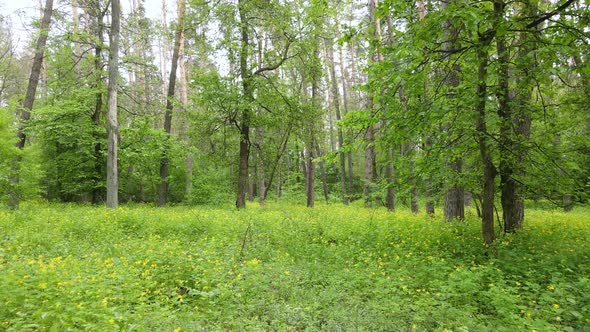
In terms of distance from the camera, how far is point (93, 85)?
54.0 ft

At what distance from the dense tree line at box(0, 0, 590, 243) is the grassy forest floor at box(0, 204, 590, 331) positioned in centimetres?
123

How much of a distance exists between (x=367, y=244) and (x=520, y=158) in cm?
354

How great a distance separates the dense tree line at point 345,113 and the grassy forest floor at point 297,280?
1231mm

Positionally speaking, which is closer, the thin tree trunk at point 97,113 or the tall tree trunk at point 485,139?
the tall tree trunk at point 485,139

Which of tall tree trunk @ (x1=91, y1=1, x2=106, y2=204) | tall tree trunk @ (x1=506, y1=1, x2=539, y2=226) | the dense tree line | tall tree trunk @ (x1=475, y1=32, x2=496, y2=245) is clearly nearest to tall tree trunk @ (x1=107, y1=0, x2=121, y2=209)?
the dense tree line

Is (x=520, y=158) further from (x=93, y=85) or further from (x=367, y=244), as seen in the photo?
(x=93, y=85)

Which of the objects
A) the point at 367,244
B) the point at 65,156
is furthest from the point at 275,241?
the point at 65,156

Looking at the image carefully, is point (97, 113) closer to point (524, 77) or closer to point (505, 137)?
point (505, 137)

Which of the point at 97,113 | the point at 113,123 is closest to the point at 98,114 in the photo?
the point at 97,113

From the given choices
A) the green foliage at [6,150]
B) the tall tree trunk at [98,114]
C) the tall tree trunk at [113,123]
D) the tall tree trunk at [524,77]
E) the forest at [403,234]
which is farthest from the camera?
the tall tree trunk at [98,114]

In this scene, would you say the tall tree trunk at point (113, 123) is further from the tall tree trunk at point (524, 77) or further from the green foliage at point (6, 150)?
the tall tree trunk at point (524, 77)

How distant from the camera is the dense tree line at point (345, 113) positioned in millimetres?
5516

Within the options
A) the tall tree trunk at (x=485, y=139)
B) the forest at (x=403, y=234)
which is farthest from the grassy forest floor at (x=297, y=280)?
the tall tree trunk at (x=485, y=139)

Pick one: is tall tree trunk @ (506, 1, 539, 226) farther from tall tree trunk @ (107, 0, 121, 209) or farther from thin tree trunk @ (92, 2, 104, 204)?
thin tree trunk @ (92, 2, 104, 204)
